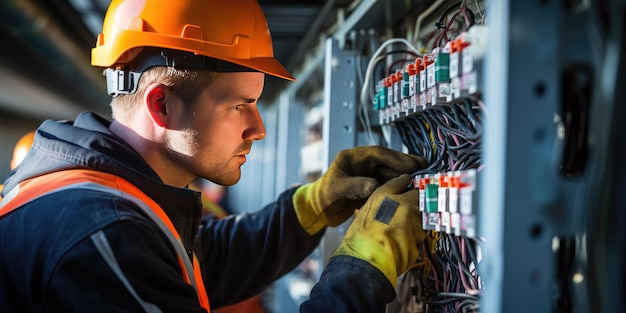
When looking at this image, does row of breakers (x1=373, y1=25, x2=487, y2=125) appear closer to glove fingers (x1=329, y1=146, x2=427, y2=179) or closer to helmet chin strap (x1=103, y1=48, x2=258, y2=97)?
glove fingers (x1=329, y1=146, x2=427, y2=179)

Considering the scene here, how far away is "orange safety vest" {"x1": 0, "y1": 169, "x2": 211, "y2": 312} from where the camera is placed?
107 centimetres

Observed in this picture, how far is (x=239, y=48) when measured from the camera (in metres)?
1.32

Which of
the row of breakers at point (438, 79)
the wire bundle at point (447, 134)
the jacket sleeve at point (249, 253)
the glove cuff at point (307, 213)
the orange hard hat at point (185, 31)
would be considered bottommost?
the jacket sleeve at point (249, 253)

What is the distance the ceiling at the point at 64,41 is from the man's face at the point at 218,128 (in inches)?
39.5

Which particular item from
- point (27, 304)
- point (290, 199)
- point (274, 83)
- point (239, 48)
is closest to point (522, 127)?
point (239, 48)

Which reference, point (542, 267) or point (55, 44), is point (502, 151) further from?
point (55, 44)

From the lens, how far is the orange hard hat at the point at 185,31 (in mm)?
1280

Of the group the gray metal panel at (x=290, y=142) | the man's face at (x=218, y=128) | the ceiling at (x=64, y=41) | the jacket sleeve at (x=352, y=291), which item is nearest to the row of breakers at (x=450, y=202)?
the jacket sleeve at (x=352, y=291)

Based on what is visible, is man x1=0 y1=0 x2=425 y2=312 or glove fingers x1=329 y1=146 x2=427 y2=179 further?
glove fingers x1=329 y1=146 x2=427 y2=179

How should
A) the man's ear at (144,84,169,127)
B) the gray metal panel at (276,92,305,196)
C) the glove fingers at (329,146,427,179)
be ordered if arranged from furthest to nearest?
the gray metal panel at (276,92,305,196) → the glove fingers at (329,146,427,179) → the man's ear at (144,84,169,127)

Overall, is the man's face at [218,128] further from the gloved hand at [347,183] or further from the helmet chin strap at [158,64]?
the gloved hand at [347,183]

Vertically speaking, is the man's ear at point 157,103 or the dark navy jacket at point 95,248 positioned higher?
the man's ear at point 157,103

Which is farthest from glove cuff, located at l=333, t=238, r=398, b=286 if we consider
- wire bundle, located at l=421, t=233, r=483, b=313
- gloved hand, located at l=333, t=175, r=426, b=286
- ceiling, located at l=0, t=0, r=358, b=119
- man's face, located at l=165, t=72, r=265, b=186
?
ceiling, located at l=0, t=0, r=358, b=119

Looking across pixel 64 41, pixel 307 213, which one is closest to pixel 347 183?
pixel 307 213
